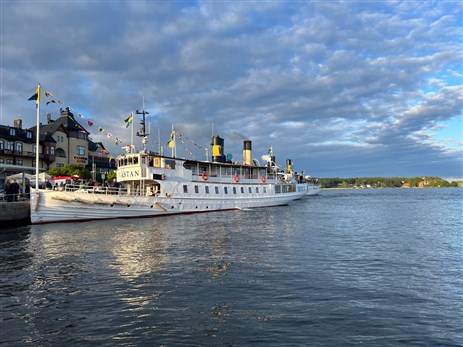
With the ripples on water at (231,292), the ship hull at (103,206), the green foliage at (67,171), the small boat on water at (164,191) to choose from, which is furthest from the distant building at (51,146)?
the ripples on water at (231,292)

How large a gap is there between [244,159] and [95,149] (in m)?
41.2

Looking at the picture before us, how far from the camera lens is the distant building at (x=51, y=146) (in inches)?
2266

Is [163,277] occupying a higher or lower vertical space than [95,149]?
lower

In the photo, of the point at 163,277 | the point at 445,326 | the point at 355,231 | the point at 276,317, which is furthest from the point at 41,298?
the point at 355,231

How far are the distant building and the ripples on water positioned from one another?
4092 cm

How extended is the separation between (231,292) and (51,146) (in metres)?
62.3

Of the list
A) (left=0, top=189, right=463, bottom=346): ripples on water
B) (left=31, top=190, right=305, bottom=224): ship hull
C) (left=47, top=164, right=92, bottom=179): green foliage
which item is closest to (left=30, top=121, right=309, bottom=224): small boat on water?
(left=31, top=190, right=305, bottom=224): ship hull

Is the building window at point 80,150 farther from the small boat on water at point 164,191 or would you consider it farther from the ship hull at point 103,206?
the ship hull at point 103,206

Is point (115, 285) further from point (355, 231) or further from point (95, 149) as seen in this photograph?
point (95, 149)

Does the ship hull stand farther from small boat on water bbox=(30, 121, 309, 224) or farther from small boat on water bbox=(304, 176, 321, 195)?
small boat on water bbox=(304, 176, 321, 195)

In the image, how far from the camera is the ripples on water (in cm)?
836

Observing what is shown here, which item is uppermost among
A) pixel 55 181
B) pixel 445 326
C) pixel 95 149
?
pixel 95 149

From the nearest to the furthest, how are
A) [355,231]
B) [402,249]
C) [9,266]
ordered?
1. [9,266]
2. [402,249]
3. [355,231]

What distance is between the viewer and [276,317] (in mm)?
9266
